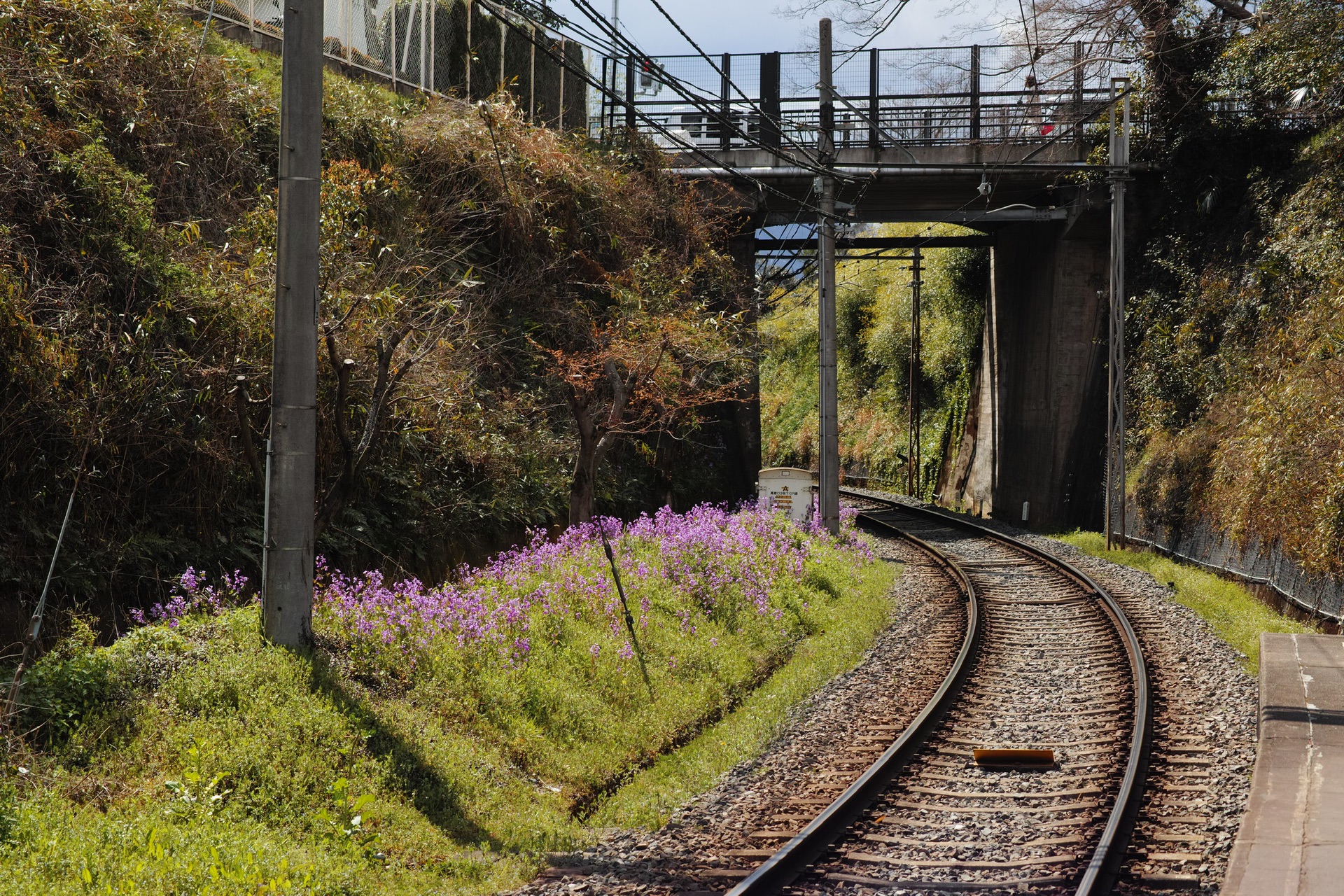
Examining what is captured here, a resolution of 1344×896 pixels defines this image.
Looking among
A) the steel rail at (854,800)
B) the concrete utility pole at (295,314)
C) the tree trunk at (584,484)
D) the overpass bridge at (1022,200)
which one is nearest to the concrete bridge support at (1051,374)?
the overpass bridge at (1022,200)

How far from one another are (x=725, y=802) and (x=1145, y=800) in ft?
9.24

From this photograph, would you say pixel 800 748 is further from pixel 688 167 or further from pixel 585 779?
pixel 688 167

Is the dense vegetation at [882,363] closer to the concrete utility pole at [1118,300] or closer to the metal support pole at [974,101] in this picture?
the metal support pole at [974,101]

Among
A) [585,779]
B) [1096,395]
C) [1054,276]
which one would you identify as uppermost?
[1054,276]

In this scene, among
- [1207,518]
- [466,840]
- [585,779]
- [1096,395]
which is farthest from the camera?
[1096,395]

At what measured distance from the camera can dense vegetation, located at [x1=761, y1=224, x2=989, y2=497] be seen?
117 ft

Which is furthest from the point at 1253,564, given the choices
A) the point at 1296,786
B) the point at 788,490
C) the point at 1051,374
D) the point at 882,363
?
the point at 882,363

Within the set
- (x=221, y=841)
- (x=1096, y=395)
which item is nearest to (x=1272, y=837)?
(x=221, y=841)

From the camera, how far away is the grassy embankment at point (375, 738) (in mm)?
5316

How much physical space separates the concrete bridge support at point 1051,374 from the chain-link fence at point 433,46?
41.2ft

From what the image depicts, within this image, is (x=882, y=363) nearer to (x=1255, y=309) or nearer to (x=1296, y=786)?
(x=1255, y=309)

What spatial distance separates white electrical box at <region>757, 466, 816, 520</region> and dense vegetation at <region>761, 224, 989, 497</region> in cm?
1036

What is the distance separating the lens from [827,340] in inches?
760

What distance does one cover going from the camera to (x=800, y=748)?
339 inches
